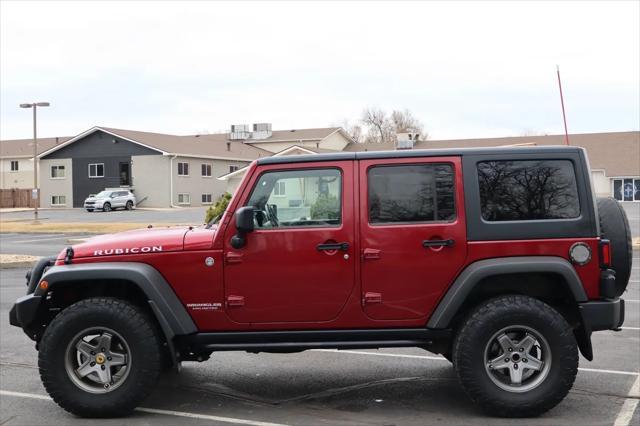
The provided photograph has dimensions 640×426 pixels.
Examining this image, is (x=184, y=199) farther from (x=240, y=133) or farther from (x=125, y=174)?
(x=240, y=133)

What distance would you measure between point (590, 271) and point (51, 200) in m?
58.7

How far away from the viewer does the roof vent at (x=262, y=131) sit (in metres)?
72.2

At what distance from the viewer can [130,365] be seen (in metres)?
5.23

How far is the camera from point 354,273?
5.21m

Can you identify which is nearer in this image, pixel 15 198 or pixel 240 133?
pixel 15 198

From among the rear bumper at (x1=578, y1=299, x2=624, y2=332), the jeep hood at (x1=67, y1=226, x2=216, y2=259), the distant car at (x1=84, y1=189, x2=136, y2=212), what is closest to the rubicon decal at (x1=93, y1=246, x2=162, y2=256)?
the jeep hood at (x1=67, y1=226, x2=216, y2=259)

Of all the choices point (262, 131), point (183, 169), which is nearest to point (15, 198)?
point (183, 169)

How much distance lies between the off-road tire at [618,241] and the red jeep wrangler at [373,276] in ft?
0.06

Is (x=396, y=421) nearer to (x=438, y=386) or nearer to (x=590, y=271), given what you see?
(x=438, y=386)

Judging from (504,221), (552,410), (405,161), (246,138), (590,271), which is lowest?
(552,410)

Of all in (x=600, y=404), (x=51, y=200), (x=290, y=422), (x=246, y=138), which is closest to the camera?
(x=290, y=422)

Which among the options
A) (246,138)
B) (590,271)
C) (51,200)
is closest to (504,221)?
(590,271)

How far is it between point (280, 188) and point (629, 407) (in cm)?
319

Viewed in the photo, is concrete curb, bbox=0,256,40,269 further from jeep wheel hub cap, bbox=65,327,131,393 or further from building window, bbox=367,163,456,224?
building window, bbox=367,163,456,224
